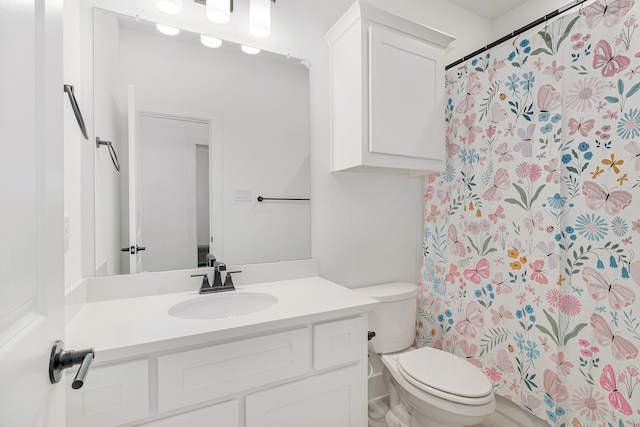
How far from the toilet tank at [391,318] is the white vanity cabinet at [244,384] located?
0.43m

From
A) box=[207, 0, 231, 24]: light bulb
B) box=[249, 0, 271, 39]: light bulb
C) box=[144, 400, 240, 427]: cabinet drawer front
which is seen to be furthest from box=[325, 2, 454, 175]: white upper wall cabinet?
box=[144, 400, 240, 427]: cabinet drawer front

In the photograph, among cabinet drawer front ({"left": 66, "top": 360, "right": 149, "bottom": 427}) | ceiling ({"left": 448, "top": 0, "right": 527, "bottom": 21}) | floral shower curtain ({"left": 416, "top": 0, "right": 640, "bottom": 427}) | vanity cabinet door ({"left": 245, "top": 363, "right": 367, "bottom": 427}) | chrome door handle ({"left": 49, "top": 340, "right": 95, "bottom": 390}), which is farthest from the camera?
ceiling ({"left": 448, "top": 0, "right": 527, "bottom": 21})

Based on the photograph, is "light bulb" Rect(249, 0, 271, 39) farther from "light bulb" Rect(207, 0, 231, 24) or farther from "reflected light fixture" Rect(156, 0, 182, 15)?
"reflected light fixture" Rect(156, 0, 182, 15)

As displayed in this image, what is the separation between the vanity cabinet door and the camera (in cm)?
94

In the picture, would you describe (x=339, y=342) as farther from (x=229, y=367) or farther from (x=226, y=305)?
(x=226, y=305)

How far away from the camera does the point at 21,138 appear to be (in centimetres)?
41

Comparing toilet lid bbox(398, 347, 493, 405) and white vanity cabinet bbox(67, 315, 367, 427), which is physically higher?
white vanity cabinet bbox(67, 315, 367, 427)

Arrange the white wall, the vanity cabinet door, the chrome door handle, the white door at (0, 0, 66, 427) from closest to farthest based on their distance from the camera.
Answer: the white door at (0, 0, 66, 427) → the chrome door handle → the vanity cabinet door → the white wall

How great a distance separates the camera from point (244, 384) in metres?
0.91

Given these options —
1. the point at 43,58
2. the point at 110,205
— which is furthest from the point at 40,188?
the point at 110,205

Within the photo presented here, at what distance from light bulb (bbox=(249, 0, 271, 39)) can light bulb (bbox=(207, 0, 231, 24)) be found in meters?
0.10

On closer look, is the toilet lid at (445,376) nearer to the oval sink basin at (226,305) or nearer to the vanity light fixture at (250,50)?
the oval sink basin at (226,305)

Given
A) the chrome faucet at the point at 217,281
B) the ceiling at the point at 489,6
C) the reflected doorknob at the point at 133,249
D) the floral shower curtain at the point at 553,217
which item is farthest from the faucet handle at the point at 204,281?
the ceiling at the point at 489,6

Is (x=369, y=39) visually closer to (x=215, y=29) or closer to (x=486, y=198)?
(x=215, y=29)
